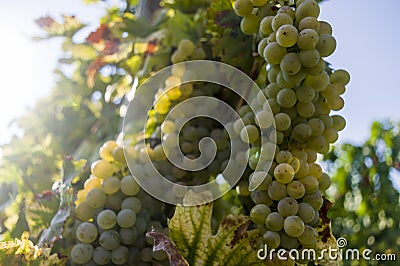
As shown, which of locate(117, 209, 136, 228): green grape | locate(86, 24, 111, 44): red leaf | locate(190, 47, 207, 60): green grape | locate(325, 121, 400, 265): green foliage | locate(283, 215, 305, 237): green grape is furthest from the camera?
locate(325, 121, 400, 265): green foliage

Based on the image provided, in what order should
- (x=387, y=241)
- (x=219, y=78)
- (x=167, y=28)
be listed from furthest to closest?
(x=387, y=241), (x=167, y=28), (x=219, y=78)

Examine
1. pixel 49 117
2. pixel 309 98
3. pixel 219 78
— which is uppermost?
pixel 309 98

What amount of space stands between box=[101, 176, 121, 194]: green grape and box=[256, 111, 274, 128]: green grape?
24cm

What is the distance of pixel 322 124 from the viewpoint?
0.62 m

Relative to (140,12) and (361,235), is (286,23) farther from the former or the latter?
(361,235)

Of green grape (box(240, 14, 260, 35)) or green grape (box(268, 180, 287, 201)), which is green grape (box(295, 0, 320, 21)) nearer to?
green grape (box(240, 14, 260, 35))

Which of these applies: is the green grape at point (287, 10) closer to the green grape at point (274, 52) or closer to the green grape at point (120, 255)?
the green grape at point (274, 52)

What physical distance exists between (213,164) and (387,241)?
2.12 ft

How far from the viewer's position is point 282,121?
0.61 m

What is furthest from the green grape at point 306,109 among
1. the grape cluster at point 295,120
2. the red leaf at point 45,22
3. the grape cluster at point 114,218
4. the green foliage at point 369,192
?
the red leaf at point 45,22

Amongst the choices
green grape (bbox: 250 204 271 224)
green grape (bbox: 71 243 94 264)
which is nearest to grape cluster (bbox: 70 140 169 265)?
green grape (bbox: 71 243 94 264)

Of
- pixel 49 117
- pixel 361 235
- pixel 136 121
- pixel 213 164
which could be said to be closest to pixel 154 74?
pixel 136 121

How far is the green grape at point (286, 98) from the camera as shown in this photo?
0.61 meters

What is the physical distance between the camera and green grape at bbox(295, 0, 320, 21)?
594 mm
